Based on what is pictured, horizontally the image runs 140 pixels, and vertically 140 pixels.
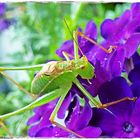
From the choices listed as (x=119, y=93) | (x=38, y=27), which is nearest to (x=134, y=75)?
(x=119, y=93)

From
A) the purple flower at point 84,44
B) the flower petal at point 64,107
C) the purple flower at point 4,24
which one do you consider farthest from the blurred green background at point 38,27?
the flower petal at point 64,107

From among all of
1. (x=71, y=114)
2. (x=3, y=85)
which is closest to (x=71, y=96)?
(x=71, y=114)

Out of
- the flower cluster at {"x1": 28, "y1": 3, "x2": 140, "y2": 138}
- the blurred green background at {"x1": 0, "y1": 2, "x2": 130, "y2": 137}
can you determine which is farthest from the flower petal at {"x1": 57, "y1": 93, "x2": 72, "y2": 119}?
the blurred green background at {"x1": 0, "y1": 2, "x2": 130, "y2": 137}

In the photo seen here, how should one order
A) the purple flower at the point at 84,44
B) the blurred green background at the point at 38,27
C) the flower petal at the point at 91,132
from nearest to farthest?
the flower petal at the point at 91,132 < the purple flower at the point at 84,44 < the blurred green background at the point at 38,27

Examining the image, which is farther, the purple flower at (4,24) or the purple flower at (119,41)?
the purple flower at (4,24)

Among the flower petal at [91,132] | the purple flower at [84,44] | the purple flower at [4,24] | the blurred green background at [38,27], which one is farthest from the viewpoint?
the purple flower at [4,24]

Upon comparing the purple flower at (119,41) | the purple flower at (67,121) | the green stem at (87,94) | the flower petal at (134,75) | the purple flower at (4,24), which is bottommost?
the purple flower at (4,24)

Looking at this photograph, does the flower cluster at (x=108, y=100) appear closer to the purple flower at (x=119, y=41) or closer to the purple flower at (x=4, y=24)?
the purple flower at (x=119, y=41)
